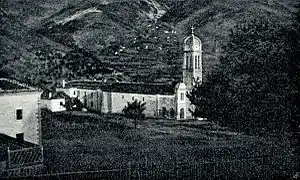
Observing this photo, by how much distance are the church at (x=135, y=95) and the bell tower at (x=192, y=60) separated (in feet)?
0.13

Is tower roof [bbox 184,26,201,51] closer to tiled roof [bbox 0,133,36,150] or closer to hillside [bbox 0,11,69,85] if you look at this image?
hillside [bbox 0,11,69,85]

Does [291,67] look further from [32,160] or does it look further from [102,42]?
[32,160]

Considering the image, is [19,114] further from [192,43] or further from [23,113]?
[192,43]

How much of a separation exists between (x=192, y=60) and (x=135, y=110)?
95 cm

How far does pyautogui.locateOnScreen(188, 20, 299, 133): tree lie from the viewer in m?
6.64

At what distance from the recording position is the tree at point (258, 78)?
6.64m

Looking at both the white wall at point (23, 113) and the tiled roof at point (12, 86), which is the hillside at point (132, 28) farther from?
the white wall at point (23, 113)

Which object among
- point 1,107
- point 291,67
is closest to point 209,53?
point 291,67

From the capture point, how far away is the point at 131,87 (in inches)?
246

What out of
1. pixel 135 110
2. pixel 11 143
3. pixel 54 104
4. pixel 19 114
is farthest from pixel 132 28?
pixel 11 143

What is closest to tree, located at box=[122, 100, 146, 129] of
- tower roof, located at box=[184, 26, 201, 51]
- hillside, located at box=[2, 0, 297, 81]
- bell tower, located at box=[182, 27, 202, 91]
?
hillside, located at box=[2, 0, 297, 81]

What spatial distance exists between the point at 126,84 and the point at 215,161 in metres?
1.48

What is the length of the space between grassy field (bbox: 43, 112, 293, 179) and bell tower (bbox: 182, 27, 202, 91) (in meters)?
0.53

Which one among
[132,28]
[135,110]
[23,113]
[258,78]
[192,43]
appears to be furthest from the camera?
[258,78]
